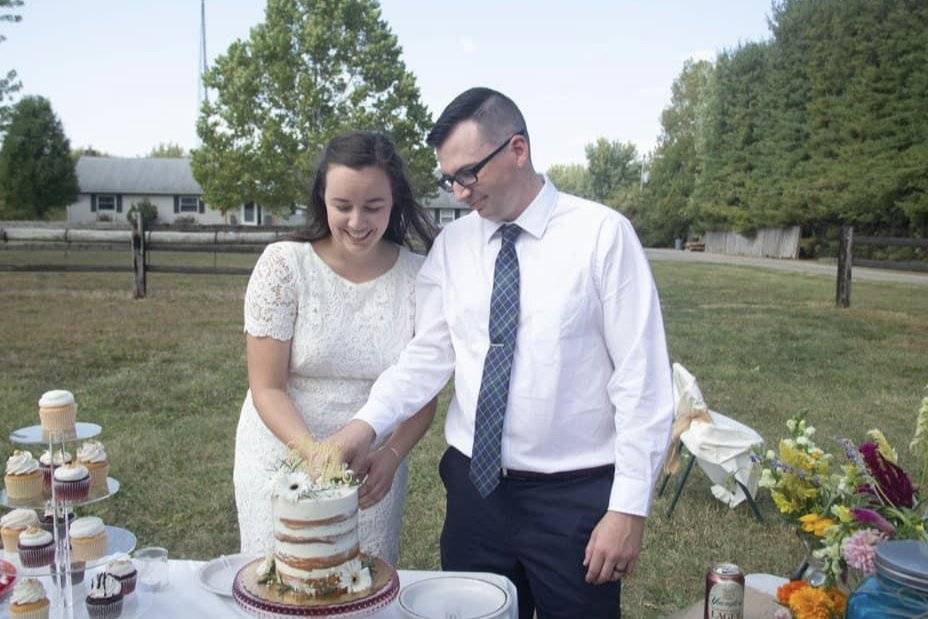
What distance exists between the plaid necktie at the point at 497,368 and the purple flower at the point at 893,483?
985 mm

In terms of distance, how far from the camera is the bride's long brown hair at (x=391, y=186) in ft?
9.00

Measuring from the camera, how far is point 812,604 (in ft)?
5.97

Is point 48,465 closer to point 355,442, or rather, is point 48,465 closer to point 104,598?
point 104,598

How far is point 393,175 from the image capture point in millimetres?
2861

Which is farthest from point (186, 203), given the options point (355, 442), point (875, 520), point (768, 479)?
point (875, 520)

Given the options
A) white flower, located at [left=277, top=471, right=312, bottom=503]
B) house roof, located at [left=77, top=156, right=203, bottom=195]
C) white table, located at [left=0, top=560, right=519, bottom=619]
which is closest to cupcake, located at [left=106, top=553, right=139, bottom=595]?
white table, located at [left=0, top=560, right=519, bottom=619]

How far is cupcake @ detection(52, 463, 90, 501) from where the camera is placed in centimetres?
247

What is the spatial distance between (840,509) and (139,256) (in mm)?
17359

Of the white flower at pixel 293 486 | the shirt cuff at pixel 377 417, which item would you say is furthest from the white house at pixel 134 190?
the white flower at pixel 293 486

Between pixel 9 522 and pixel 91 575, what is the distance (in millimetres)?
537

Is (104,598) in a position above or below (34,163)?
below

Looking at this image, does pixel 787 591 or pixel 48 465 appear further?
pixel 48 465

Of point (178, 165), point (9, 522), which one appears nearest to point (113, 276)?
point (9, 522)

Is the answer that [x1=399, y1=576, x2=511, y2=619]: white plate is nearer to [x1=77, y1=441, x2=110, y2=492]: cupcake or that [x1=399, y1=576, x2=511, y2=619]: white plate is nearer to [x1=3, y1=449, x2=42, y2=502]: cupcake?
[x1=77, y1=441, x2=110, y2=492]: cupcake
